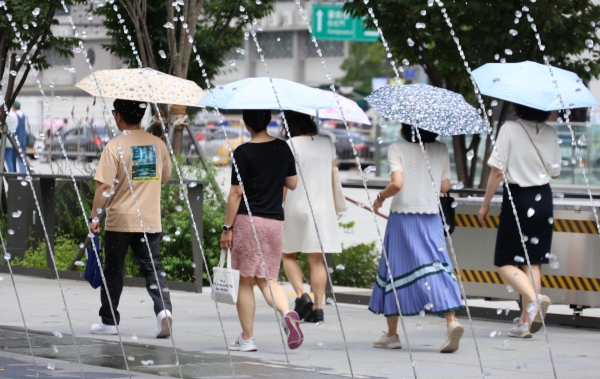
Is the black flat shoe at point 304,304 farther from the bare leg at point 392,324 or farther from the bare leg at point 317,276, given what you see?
the bare leg at point 392,324

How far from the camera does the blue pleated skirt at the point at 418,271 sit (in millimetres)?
7297

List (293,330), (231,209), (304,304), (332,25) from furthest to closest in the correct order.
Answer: (332,25), (304,304), (231,209), (293,330)

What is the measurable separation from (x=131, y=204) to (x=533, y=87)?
290 cm

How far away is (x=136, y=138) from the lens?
25.1 feet

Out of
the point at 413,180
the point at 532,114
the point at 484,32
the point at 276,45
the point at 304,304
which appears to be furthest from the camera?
the point at 276,45

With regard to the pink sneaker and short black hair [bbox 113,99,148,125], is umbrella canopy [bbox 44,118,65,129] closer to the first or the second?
short black hair [bbox 113,99,148,125]

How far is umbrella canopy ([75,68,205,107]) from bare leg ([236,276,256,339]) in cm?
Result: 139

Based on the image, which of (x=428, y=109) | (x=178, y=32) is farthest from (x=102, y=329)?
(x=178, y=32)

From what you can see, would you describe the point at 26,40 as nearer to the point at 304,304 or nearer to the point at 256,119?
the point at 304,304

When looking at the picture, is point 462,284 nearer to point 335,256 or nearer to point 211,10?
point 335,256

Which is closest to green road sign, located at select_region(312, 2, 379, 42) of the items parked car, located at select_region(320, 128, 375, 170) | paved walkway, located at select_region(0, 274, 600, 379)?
parked car, located at select_region(320, 128, 375, 170)

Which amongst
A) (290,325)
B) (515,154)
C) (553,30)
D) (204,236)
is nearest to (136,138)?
(290,325)

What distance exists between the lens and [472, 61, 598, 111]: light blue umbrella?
7754 millimetres

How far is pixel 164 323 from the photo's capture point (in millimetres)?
7574
